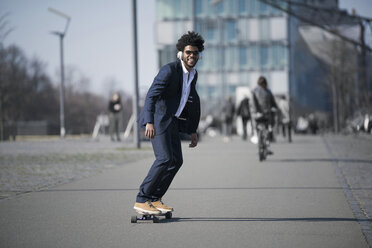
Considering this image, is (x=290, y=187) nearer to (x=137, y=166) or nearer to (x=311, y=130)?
(x=137, y=166)

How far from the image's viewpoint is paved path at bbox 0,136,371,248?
521cm

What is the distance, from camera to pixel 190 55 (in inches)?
243

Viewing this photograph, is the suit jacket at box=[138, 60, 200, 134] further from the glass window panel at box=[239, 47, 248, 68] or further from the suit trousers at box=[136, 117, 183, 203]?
the glass window panel at box=[239, 47, 248, 68]

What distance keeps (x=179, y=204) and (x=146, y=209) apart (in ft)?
4.39

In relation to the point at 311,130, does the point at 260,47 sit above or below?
above

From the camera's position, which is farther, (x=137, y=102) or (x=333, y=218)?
(x=137, y=102)

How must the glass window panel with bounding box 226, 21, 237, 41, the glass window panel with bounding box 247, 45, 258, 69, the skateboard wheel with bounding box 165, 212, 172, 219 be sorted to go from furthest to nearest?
the glass window panel with bounding box 226, 21, 237, 41
the glass window panel with bounding box 247, 45, 258, 69
the skateboard wheel with bounding box 165, 212, 172, 219

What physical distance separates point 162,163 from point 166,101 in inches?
23.6

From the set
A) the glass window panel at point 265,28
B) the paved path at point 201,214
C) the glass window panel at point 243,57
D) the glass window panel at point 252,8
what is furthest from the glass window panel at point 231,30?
the paved path at point 201,214

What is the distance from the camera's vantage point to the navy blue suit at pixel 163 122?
6.02m

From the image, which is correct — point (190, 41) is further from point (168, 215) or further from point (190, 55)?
point (168, 215)

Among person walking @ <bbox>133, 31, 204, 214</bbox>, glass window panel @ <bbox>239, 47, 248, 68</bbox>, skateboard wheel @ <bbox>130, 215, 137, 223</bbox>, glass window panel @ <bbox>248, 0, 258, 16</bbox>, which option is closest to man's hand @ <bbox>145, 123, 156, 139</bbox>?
person walking @ <bbox>133, 31, 204, 214</bbox>

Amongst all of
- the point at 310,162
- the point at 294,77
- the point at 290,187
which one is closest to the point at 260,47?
the point at 294,77

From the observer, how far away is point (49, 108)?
7050 cm
